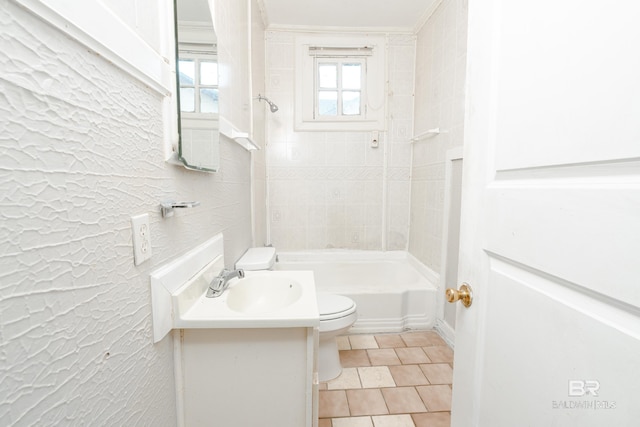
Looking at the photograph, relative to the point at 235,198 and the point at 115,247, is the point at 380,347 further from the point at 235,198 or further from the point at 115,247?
the point at 115,247

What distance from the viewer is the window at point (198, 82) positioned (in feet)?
2.73

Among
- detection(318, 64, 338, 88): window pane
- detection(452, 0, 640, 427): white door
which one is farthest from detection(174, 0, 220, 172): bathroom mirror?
detection(318, 64, 338, 88): window pane

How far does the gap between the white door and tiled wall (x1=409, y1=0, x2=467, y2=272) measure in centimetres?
141

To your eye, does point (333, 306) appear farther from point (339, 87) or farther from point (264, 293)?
point (339, 87)

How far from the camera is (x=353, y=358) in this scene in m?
1.87

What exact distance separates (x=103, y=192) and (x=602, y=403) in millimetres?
861

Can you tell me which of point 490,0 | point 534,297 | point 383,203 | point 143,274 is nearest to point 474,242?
point 534,297

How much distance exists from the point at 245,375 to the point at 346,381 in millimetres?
988

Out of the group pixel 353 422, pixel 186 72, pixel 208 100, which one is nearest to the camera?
pixel 186 72

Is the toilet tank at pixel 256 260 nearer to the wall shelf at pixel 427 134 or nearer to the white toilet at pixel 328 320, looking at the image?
the white toilet at pixel 328 320

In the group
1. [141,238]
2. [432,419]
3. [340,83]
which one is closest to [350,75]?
[340,83]

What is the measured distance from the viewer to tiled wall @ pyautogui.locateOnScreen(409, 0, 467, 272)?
1.94m

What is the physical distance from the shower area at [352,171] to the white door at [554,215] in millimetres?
1850

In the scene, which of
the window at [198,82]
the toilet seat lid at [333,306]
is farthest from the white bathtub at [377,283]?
the window at [198,82]
